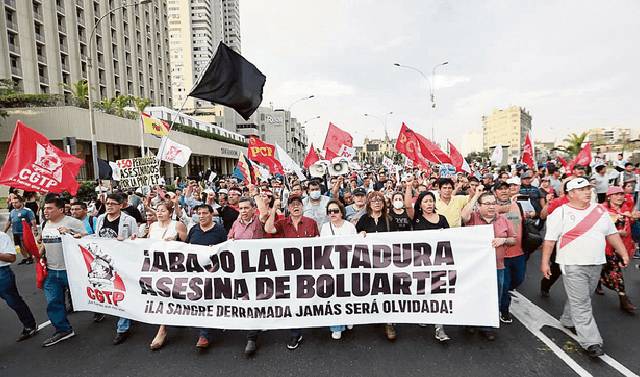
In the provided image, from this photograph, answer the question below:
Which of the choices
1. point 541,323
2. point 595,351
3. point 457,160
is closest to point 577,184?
point 595,351

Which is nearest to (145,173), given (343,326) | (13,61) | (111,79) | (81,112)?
(343,326)

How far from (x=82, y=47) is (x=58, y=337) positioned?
4737cm

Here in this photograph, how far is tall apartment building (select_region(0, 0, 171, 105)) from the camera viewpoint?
32.1m

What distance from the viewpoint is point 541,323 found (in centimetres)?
419

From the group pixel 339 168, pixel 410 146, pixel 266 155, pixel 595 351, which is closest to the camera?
pixel 595 351

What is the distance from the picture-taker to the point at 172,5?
116375mm

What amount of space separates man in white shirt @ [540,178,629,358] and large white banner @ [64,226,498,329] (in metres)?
0.66

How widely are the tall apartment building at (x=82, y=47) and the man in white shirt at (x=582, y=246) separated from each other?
35729mm

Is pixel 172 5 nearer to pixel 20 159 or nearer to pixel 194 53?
pixel 194 53

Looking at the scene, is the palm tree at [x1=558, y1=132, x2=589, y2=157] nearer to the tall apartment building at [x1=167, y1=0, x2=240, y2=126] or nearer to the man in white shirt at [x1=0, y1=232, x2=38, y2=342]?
the man in white shirt at [x1=0, y1=232, x2=38, y2=342]

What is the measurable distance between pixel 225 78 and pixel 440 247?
168 inches

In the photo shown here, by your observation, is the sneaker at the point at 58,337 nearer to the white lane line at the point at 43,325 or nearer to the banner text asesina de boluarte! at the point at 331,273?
the white lane line at the point at 43,325

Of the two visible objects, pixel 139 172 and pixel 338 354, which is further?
pixel 139 172

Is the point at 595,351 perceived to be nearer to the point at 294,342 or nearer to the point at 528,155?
the point at 294,342
